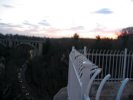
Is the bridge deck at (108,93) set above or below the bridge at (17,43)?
below

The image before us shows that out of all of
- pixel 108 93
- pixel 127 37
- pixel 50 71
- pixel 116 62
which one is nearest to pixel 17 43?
pixel 50 71

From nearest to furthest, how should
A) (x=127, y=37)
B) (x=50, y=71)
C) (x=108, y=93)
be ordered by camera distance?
(x=108, y=93) → (x=127, y=37) → (x=50, y=71)

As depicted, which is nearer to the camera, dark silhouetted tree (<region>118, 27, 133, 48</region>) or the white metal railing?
the white metal railing

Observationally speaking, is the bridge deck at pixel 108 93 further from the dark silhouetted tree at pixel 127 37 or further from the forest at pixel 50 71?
the forest at pixel 50 71

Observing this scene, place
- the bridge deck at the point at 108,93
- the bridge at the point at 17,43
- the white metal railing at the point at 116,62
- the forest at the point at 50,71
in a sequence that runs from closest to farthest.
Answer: the bridge deck at the point at 108,93 < the white metal railing at the point at 116,62 < the forest at the point at 50,71 < the bridge at the point at 17,43

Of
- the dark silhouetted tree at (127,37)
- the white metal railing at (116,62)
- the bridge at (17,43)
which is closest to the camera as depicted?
the white metal railing at (116,62)

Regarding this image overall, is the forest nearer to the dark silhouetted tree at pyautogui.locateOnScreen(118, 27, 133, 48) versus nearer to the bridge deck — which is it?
the dark silhouetted tree at pyautogui.locateOnScreen(118, 27, 133, 48)

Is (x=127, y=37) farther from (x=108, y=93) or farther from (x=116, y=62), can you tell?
(x=108, y=93)

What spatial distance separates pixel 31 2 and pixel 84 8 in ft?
14.4

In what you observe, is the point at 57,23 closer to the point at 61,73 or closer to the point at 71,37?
the point at 71,37

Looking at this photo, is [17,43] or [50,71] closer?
[50,71]

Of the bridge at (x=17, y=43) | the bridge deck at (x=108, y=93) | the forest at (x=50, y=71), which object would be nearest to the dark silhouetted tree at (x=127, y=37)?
the forest at (x=50, y=71)

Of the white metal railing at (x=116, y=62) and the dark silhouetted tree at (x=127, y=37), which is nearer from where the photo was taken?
the white metal railing at (x=116, y=62)

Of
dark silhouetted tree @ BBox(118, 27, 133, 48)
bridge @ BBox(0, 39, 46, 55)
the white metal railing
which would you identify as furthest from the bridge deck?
bridge @ BBox(0, 39, 46, 55)
